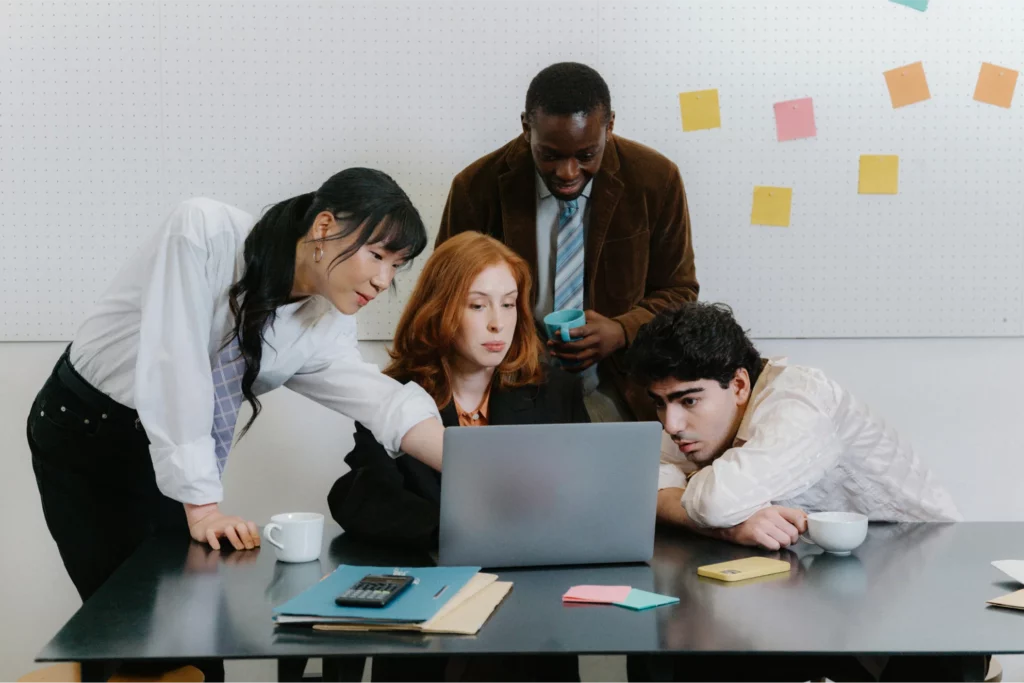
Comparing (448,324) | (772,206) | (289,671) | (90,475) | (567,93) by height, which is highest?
(567,93)

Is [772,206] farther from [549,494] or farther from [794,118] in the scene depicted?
[549,494]

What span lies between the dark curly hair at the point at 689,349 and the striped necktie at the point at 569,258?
44cm

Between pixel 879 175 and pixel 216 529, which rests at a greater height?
pixel 879 175

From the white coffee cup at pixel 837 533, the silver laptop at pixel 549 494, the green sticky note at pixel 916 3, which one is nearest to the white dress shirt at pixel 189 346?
the silver laptop at pixel 549 494

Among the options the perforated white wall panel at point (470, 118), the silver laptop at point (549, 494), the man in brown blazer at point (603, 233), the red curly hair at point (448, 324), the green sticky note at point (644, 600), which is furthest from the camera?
the perforated white wall panel at point (470, 118)

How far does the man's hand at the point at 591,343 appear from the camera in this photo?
2230 millimetres

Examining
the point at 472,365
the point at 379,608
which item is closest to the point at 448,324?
the point at 472,365

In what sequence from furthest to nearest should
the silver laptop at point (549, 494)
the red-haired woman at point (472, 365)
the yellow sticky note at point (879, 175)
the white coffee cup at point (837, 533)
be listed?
1. the yellow sticky note at point (879, 175)
2. the red-haired woman at point (472, 365)
3. the white coffee cup at point (837, 533)
4. the silver laptop at point (549, 494)

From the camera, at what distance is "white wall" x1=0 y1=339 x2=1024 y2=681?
2.91 m

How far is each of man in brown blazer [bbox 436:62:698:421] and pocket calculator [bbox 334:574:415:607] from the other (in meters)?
0.98

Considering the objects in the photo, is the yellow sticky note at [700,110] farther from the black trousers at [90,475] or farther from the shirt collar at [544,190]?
the black trousers at [90,475]

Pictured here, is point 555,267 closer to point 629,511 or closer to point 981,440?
point 629,511

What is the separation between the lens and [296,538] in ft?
5.22

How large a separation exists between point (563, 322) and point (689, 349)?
1.26 feet
